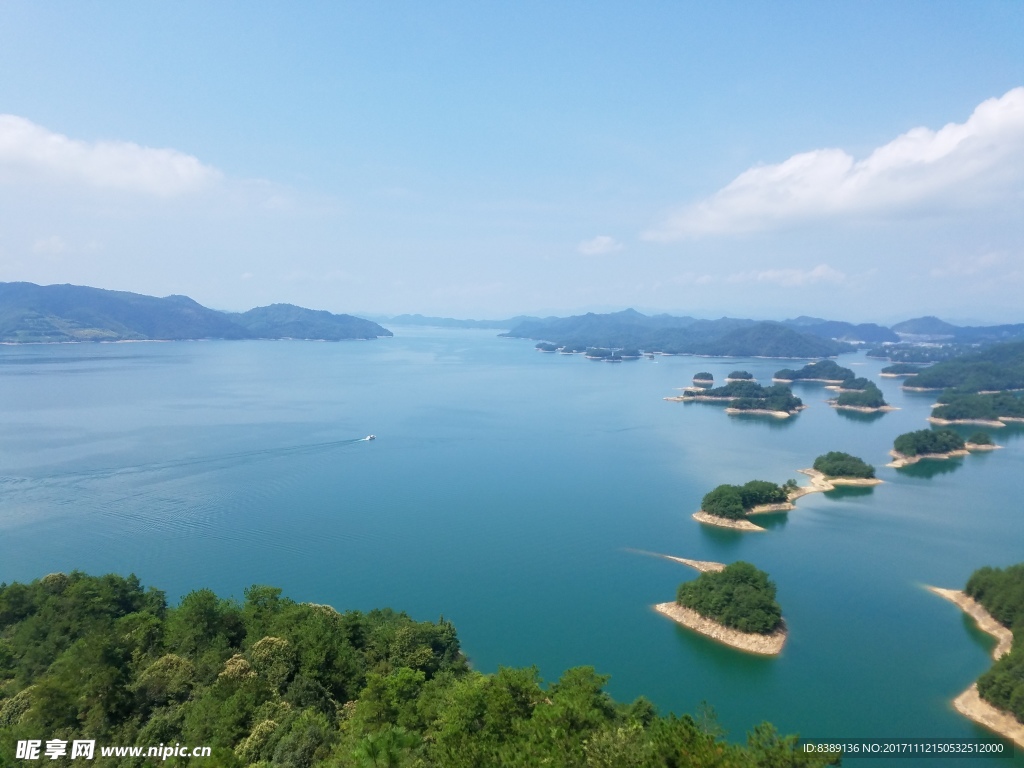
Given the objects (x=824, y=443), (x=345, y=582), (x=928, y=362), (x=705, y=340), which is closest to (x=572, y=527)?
(x=345, y=582)

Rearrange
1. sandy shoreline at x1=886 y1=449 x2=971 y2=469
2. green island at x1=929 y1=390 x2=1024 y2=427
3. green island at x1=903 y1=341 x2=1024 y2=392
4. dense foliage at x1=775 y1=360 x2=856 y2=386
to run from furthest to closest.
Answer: dense foliage at x1=775 y1=360 x2=856 y2=386, green island at x1=903 y1=341 x2=1024 y2=392, green island at x1=929 y1=390 x2=1024 y2=427, sandy shoreline at x1=886 y1=449 x2=971 y2=469

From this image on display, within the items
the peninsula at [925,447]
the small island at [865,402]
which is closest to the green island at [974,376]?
the small island at [865,402]

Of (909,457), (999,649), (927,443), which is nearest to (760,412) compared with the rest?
(927,443)

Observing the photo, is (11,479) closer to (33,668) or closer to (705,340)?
(33,668)

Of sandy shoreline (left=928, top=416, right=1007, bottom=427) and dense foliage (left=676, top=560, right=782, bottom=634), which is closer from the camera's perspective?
dense foliage (left=676, top=560, right=782, bottom=634)

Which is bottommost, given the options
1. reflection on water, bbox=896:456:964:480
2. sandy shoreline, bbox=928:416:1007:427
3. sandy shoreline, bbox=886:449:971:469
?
reflection on water, bbox=896:456:964:480

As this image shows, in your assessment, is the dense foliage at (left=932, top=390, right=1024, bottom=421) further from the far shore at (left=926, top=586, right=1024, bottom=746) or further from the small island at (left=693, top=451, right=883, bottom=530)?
the far shore at (left=926, top=586, right=1024, bottom=746)

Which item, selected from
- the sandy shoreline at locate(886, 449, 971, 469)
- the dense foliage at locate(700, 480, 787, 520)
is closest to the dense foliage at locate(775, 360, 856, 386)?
the sandy shoreline at locate(886, 449, 971, 469)
